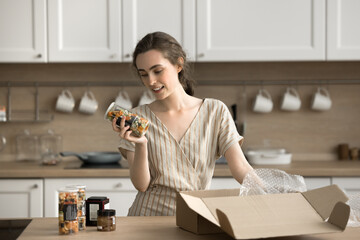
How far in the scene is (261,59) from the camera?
3123mm

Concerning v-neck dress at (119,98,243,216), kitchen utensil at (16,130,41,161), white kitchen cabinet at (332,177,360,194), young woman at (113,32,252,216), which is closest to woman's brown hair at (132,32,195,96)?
young woman at (113,32,252,216)

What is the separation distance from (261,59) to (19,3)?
1.47m

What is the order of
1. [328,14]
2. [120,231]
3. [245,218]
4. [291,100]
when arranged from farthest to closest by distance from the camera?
[291,100], [328,14], [120,231], [245,218]

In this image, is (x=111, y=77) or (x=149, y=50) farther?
(x=111, y=77)

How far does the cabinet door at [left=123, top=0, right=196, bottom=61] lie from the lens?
3.12m

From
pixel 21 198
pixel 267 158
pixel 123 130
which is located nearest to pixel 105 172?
pixel 21 198

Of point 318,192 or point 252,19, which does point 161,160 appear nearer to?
point 318,192

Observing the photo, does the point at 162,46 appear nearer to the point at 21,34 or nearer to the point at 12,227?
the point at 12,227

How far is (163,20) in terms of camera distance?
10.2 feet

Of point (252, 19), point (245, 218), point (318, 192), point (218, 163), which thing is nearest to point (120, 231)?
point (245, 218)

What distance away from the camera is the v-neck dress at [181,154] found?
6.07ft

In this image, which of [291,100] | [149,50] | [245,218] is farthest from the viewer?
[291,100]

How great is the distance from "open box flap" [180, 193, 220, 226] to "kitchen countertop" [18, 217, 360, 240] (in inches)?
2.8

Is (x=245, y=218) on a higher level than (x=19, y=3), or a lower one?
lower
